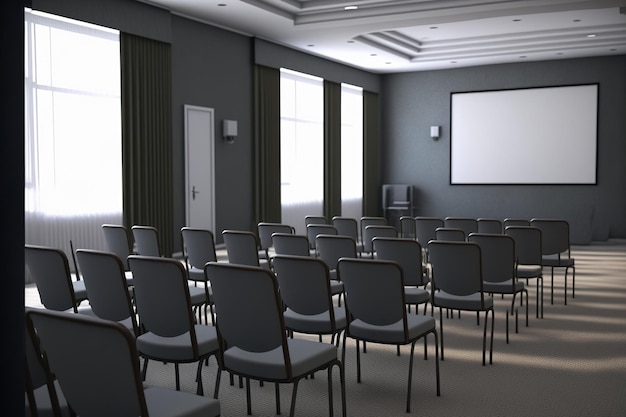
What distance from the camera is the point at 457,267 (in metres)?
4.72

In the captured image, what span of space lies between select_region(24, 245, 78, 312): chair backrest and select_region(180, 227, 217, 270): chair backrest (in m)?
1.56

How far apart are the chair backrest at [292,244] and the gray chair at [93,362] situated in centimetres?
315

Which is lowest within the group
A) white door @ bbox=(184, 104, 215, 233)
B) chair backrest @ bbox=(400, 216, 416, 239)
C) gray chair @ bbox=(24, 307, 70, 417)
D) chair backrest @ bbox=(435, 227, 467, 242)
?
gray chair @ bbox=(24, 307, 70, 417)

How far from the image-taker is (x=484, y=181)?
1516 cm

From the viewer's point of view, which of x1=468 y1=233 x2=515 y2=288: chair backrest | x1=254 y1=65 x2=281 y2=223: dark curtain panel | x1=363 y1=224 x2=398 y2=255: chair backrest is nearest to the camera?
x1=468 y1=233 x2=515 y2=288: chair backrest

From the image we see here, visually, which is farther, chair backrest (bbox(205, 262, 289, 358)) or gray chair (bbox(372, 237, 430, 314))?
gray chair (bbox(372, 237, 430, 314))

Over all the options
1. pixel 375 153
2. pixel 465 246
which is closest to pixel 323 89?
pixel 375 153

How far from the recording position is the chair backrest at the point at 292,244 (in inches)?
214

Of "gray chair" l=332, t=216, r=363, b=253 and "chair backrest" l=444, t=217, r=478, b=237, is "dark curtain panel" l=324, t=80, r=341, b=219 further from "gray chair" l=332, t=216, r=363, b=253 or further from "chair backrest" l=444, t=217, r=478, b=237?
Result: "chair backrest" l=444, t=217, r=478, b=237

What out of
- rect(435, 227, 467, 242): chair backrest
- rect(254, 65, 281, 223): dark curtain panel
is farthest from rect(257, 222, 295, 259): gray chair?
rect(254, 65, 281, 223): dark curtain panel

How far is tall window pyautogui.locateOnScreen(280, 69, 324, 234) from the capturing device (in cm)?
1288

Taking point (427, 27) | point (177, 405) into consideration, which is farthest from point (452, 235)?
point (427, 27)

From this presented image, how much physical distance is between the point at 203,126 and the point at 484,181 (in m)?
7.43

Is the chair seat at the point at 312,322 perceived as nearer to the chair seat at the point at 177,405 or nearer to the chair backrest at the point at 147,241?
the chair seat at the point at 177,405
